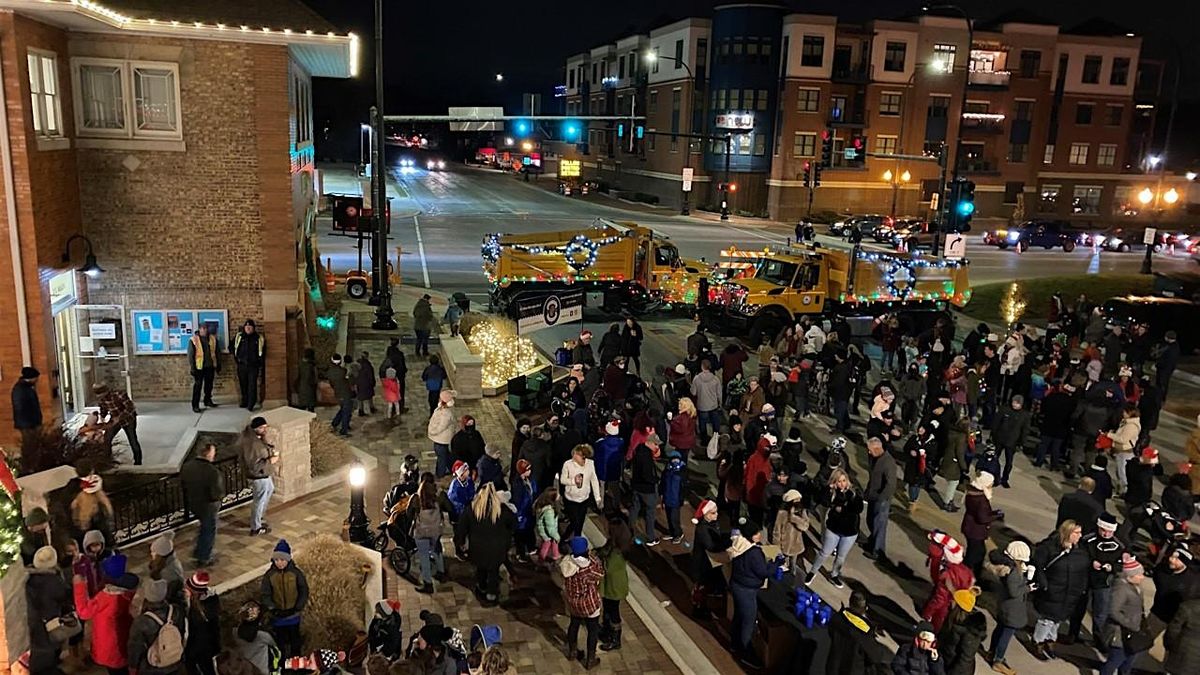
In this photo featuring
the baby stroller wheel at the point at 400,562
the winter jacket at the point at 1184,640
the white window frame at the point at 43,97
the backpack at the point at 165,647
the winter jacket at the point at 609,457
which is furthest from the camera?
the white window frame at the point at 43,97

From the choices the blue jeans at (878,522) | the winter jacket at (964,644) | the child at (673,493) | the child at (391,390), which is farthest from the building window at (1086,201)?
the winter jacket at (964,644)

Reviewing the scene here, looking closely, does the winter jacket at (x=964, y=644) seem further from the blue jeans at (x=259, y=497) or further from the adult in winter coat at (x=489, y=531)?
the blue jeans at (x=259, y=497)

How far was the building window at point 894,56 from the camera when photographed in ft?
218

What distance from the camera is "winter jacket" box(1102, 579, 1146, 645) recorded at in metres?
8.84

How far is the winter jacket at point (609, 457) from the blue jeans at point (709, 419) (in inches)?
143

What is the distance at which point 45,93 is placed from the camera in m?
14.0

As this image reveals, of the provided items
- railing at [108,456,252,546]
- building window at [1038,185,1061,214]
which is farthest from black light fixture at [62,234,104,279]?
building window at [1038,185,1061,214]

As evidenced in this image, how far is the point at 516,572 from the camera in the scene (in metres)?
11.0

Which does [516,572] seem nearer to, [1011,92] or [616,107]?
[1011,92]

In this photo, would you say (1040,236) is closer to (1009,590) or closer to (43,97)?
(1009,590)

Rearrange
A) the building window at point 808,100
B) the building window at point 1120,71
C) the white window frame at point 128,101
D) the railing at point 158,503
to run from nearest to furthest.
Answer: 1. the railing at point 158,503
2. the white window frame at point 128,101
3. the building window at point 808,100
4. the building window at point 1120,71

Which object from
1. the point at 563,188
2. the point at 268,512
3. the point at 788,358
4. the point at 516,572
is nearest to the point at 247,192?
the point at 268,512

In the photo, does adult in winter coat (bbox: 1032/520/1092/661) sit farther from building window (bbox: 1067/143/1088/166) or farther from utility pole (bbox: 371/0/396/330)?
building window (bbox: 1067/143/1088/166)

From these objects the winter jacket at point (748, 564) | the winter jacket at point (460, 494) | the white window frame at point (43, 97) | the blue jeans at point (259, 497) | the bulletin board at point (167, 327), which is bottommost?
the blue jeans at point (259, 497)
